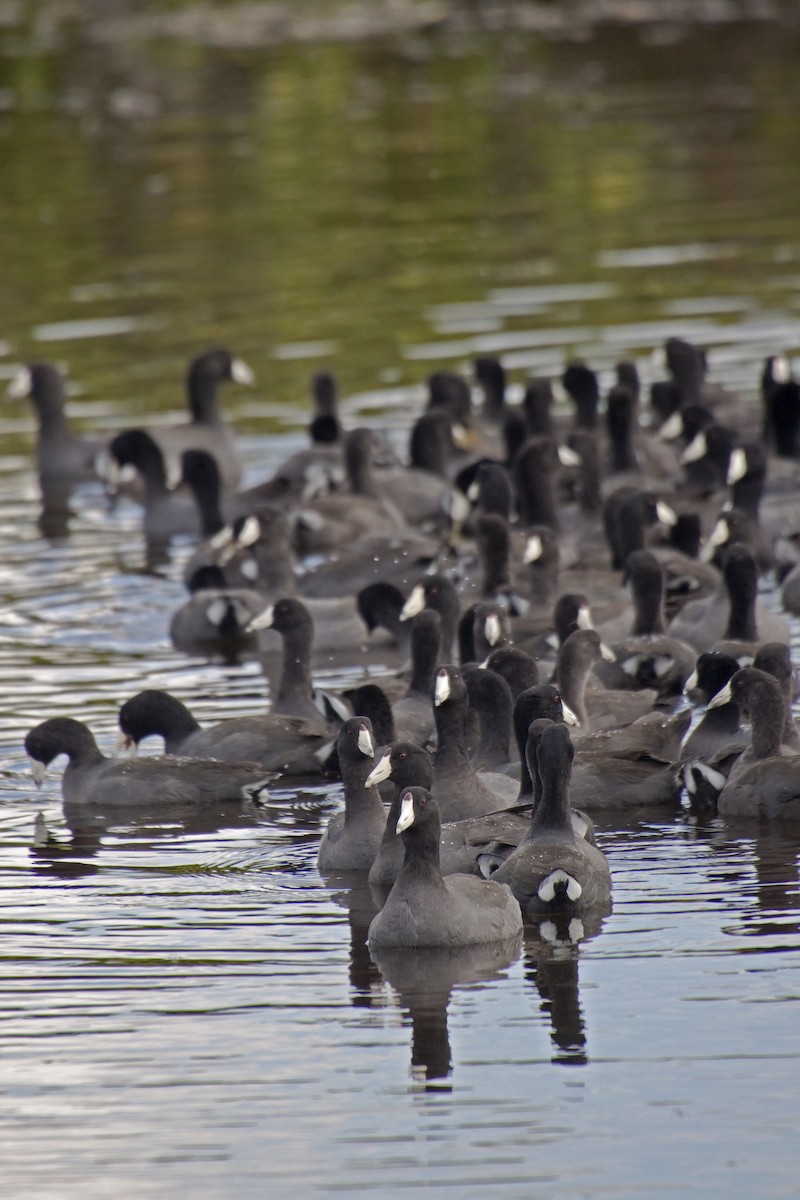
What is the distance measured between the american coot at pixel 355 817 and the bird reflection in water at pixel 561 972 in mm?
1266

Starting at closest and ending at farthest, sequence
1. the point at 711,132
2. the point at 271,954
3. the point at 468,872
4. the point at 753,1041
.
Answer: the point at 753,1041 → the point at 271,954 → the point at 468,872 → the point at 711,132

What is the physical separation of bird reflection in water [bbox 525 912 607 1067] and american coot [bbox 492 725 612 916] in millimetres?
107

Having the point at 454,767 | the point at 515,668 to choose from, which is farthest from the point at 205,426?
the point at 454,767

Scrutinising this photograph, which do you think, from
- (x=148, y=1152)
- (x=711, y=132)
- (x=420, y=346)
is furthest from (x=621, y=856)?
(x=711, y=132)

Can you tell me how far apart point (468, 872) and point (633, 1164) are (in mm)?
3333

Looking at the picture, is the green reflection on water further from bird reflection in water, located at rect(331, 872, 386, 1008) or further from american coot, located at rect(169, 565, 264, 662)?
bird reflection in water, located at rect(331, 872, 386, 1008)

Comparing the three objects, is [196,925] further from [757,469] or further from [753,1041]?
[757,469]

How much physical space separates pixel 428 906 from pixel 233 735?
3.67 m

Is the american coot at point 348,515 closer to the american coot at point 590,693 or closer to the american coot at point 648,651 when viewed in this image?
the american coot at point 648,651

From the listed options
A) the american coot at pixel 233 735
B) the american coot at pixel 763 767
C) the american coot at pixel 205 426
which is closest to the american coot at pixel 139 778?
the american coot at pixel 233 735

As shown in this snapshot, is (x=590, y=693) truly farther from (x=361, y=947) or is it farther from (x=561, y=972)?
(x=561, y=972)

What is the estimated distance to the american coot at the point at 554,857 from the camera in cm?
1075

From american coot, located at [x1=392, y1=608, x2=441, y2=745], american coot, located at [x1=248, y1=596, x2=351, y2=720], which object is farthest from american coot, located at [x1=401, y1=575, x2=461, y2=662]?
american coot, located at [x1=392, y1=608, x2=441, y2=745]

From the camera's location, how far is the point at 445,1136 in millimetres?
8633
